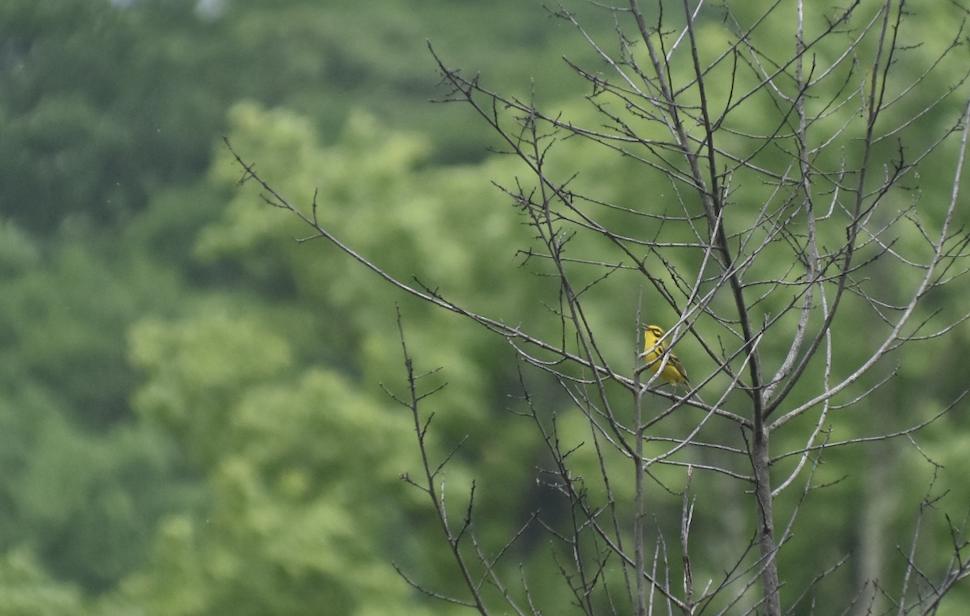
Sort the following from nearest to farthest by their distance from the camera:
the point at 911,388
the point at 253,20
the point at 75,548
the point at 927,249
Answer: the point at 927,249, the point at 911,388, the point at 75,548, the point at 253,20

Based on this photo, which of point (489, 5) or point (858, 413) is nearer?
point (858, 413)

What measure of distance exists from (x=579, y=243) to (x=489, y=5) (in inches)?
380

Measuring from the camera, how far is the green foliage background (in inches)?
431

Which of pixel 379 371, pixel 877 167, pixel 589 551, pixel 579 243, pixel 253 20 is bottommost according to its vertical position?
pixel 589 551

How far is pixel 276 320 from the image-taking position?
46.3 ft

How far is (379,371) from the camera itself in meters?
11.6

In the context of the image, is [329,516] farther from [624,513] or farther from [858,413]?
[858,413]

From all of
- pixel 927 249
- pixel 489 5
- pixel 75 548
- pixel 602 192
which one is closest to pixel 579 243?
pixel 602 192

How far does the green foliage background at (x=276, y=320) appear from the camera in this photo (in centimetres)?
1094

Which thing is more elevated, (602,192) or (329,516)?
(602,192)

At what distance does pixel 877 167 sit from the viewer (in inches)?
452

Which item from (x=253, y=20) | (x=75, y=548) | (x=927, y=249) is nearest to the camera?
(x=927, y=249)

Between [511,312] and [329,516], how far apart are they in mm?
2554

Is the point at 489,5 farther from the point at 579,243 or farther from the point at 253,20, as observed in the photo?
the point at 579,243
